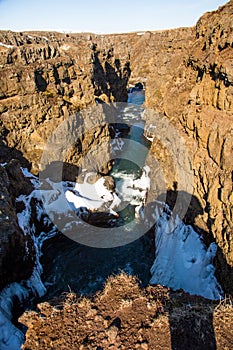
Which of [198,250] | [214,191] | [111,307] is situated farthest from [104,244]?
[111,307]

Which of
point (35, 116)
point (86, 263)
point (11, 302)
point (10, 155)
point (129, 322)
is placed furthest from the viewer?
point (35, 116)

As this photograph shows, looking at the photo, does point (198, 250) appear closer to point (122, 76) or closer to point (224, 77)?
point (224, 77)

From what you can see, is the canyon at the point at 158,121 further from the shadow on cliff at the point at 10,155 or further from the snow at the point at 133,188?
the snow at the point at 133,188

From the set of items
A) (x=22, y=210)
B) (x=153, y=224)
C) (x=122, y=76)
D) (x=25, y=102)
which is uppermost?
(x=122, y=76)

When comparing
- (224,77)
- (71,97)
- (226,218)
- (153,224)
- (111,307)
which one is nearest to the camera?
(111,307)

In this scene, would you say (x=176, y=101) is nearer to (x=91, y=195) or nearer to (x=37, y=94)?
(x=91, y=195)

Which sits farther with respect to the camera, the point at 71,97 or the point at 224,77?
the point at 71,97

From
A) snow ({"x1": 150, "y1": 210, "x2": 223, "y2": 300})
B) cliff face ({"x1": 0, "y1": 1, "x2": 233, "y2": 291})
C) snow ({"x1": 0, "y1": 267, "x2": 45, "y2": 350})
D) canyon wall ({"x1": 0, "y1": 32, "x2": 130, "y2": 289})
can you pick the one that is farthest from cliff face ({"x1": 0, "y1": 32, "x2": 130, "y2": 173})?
snow ({"x1": 150, "y1": 210, "x2": 223, "y2": 300})

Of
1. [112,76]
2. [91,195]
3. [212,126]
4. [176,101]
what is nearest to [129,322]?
[212,126]
